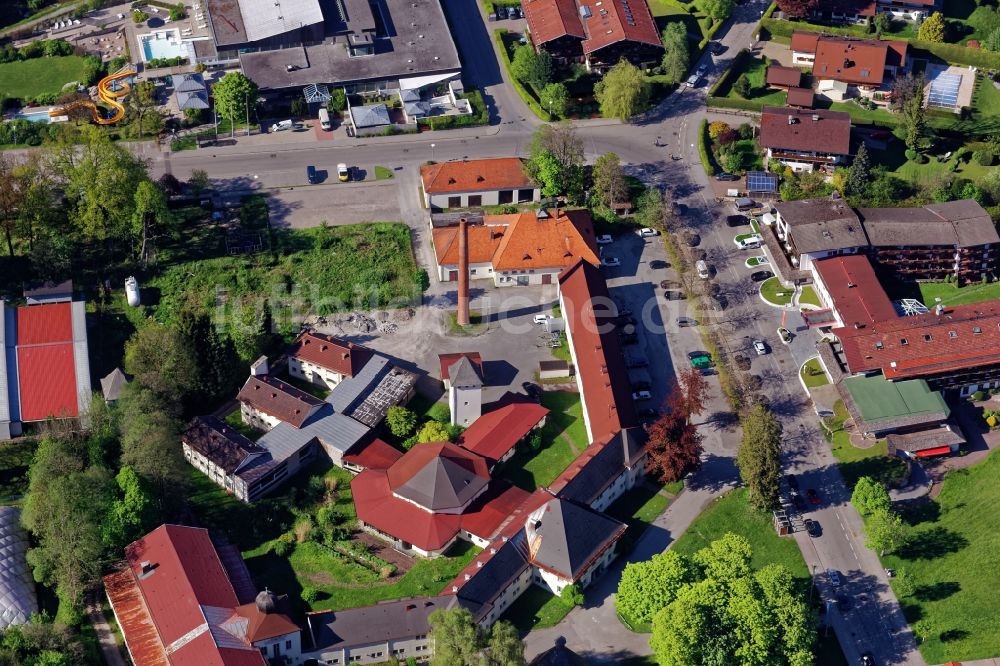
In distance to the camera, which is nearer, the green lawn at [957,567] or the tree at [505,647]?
the tree at [505,647]

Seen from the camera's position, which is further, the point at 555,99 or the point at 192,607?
the point at 555,99

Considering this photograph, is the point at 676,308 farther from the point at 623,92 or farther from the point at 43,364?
the point at 43,364

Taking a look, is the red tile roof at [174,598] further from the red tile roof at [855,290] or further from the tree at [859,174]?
the tree at [859,174]

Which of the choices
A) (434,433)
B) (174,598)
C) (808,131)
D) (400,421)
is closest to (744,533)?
(434,433)

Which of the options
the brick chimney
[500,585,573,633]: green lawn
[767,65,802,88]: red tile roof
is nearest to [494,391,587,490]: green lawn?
[500,585,573,633]: green lawn

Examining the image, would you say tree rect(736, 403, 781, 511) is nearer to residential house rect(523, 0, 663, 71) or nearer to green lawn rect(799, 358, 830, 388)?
green lawn rect(799, 358, 830, 388)

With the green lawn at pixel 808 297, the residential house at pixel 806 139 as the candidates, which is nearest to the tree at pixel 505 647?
the green lawn at pixel 808 297

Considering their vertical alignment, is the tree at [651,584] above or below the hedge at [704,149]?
below
